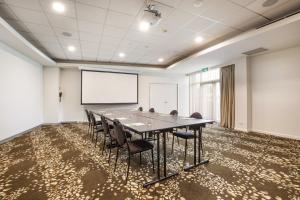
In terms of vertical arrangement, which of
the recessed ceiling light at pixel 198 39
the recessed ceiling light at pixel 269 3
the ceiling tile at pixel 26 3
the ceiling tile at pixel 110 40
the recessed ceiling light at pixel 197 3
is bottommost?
the ceiling tile at pixel 26 3

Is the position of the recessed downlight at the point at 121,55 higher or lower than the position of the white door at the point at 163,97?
higher

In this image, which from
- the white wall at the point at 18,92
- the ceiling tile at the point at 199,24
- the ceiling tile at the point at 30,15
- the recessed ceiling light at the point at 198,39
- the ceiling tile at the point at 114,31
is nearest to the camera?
the ceiling tile at the point at 30,15

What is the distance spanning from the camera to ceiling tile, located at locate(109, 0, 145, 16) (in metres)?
2.80

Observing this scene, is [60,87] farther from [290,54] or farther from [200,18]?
[290,54]

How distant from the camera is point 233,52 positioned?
5.00m

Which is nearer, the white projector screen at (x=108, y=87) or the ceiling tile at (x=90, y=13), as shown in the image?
the ceiling tile at (x=90, y=13)

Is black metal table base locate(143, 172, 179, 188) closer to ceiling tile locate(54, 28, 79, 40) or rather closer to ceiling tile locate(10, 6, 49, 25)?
ceiling tile locate(10, 6, 49, 25)

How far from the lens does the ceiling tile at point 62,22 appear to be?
330 cm

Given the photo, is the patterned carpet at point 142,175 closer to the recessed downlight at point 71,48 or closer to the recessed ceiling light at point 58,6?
the recessed ceiling light at point 58,6

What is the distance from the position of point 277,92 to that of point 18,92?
8426 mm

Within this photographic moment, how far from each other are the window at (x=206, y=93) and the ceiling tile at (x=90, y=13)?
5775 millimetres

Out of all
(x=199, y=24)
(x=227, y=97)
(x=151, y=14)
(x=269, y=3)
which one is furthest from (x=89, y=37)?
(x=227, y=97)

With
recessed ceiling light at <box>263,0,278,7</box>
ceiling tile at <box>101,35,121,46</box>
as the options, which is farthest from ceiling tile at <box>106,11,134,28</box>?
recessed ceiling light at <box>263,0,278,7</box>

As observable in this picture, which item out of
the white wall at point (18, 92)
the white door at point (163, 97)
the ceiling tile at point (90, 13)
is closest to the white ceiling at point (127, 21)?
the ceiling tile at point (90, 13)
